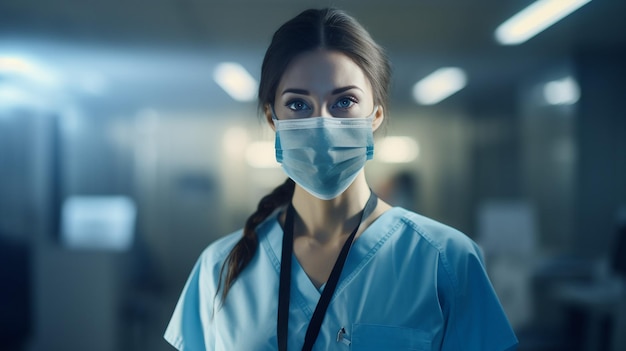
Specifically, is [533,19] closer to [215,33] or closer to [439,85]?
[439,85]

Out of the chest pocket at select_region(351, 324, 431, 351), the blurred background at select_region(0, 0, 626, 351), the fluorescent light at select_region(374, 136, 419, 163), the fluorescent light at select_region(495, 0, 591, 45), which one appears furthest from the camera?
the fluorescent light at select_region(374, 136, 419, 163)

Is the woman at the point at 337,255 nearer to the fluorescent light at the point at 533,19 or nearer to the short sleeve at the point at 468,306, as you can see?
the short sleeve at the point at 468,306

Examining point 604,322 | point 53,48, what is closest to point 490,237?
point 604,322

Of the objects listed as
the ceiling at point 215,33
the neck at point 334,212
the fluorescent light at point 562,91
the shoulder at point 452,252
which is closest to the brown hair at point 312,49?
the neck at point 334,212

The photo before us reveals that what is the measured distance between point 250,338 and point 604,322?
2.90m

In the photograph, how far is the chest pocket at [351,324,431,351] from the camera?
83 cm

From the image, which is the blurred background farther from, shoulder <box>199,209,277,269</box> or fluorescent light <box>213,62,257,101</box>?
shoulder <box>199,209,277,269</box>

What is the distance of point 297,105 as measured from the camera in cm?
89

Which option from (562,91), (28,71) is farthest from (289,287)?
(562,91)

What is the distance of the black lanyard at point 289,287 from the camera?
86cm

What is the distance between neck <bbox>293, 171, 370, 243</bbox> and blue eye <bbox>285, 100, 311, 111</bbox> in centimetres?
16

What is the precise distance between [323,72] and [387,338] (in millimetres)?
448

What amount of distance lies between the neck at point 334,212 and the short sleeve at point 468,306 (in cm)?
18

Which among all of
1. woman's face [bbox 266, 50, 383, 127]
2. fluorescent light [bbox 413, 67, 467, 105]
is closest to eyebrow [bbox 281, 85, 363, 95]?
woman's face [bbox 266, 50, 383, 127]
